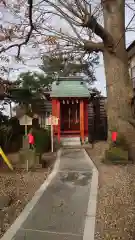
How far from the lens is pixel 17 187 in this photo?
7523 millimetres

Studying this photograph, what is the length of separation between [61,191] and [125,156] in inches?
170

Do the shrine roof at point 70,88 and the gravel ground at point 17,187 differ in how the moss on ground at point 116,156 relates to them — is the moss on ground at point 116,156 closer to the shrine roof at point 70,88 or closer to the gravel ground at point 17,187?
the gravel ground at point 17,187

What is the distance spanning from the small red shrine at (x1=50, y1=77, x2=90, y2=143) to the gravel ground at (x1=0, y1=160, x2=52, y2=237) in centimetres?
829

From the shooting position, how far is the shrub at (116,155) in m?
10.8

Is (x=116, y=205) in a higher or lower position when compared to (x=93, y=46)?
lower

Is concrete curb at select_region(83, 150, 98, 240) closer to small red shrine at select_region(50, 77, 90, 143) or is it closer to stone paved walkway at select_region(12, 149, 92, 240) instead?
stone paved walkway at select_region(12, 149, 92, 240)

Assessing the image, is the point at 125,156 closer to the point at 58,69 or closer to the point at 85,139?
the point at 85,139

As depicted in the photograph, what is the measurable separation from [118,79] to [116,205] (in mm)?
6739

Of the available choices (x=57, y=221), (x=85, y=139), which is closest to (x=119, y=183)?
(x=57, y=221)

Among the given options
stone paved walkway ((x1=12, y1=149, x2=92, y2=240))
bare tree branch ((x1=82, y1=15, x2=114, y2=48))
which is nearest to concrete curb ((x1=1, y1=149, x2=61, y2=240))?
stone paved walkway ((x1=12, y1=149, x2=92, y2=240))

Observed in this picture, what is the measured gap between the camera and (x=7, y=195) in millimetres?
6668

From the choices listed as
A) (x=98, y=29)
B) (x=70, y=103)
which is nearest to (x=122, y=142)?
(x=98, y=29)

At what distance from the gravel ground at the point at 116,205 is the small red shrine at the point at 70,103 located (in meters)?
8.89

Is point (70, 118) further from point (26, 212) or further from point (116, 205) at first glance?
point (26, 212)
